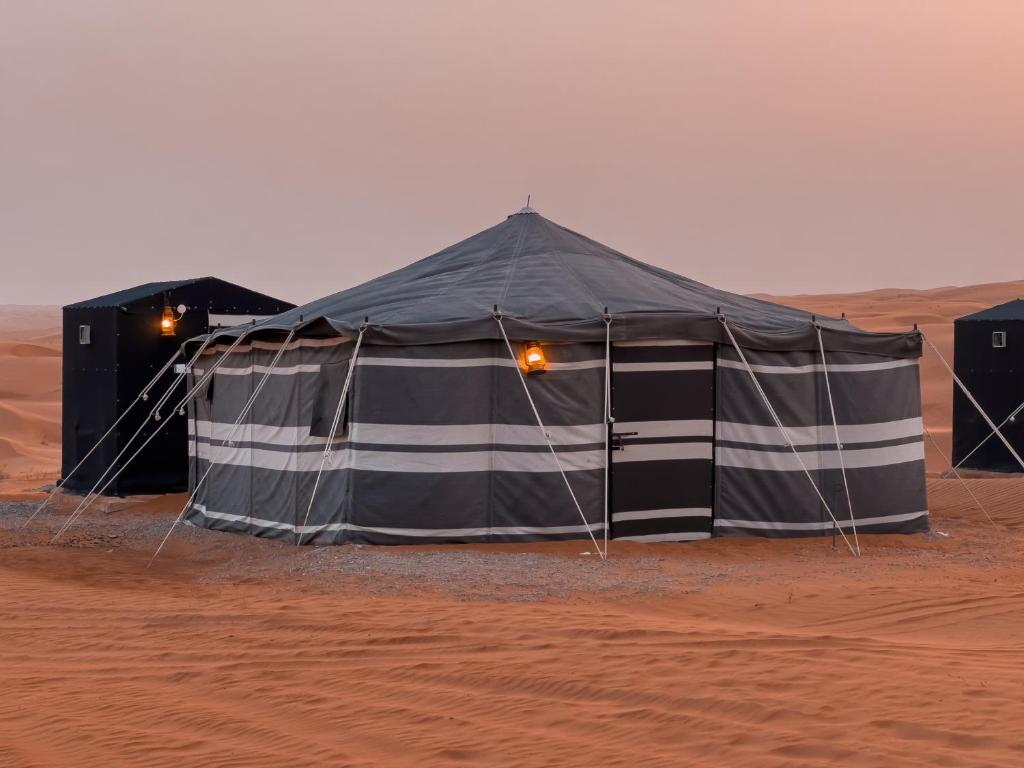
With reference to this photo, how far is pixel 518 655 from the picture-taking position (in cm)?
841

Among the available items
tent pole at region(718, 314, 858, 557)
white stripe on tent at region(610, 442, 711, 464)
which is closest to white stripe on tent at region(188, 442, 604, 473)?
white stripe on tent at region(610, 442, 711, 464)

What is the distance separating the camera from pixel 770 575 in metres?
11.9

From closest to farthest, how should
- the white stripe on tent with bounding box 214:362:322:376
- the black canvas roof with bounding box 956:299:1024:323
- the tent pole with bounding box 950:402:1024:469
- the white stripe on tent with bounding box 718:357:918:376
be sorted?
1. the white stripe on tent with bounding box 718:357:918:376
2. the white stripe on tent with bounding box 214:362:322:376
3. the tent pole with bounding box 950:402:1024:469
4. the black canvas roof with bounding box 956:299:1024:323

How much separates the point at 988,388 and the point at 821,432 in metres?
9.42

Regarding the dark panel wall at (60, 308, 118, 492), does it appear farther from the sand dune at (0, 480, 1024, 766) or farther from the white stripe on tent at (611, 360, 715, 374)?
the white stripe on tent at (611, 360, 715, 374)

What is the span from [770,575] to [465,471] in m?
3.14

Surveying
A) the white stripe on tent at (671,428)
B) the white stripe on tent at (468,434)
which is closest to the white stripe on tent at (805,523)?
the white stripe on tent at (671,428)

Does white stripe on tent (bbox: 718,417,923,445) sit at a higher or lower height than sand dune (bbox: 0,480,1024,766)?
higher

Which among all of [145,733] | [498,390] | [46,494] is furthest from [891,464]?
[46,494]

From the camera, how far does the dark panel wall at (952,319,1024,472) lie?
2231cm

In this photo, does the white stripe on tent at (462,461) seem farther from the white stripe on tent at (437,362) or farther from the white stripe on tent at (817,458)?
the white stripe on tent at (817,458)

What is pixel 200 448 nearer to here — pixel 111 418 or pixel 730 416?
pixel 111 418

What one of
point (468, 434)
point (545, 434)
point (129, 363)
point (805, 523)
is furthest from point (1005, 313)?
point (129, 363)

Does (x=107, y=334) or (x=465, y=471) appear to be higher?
(x=107, y=334)
